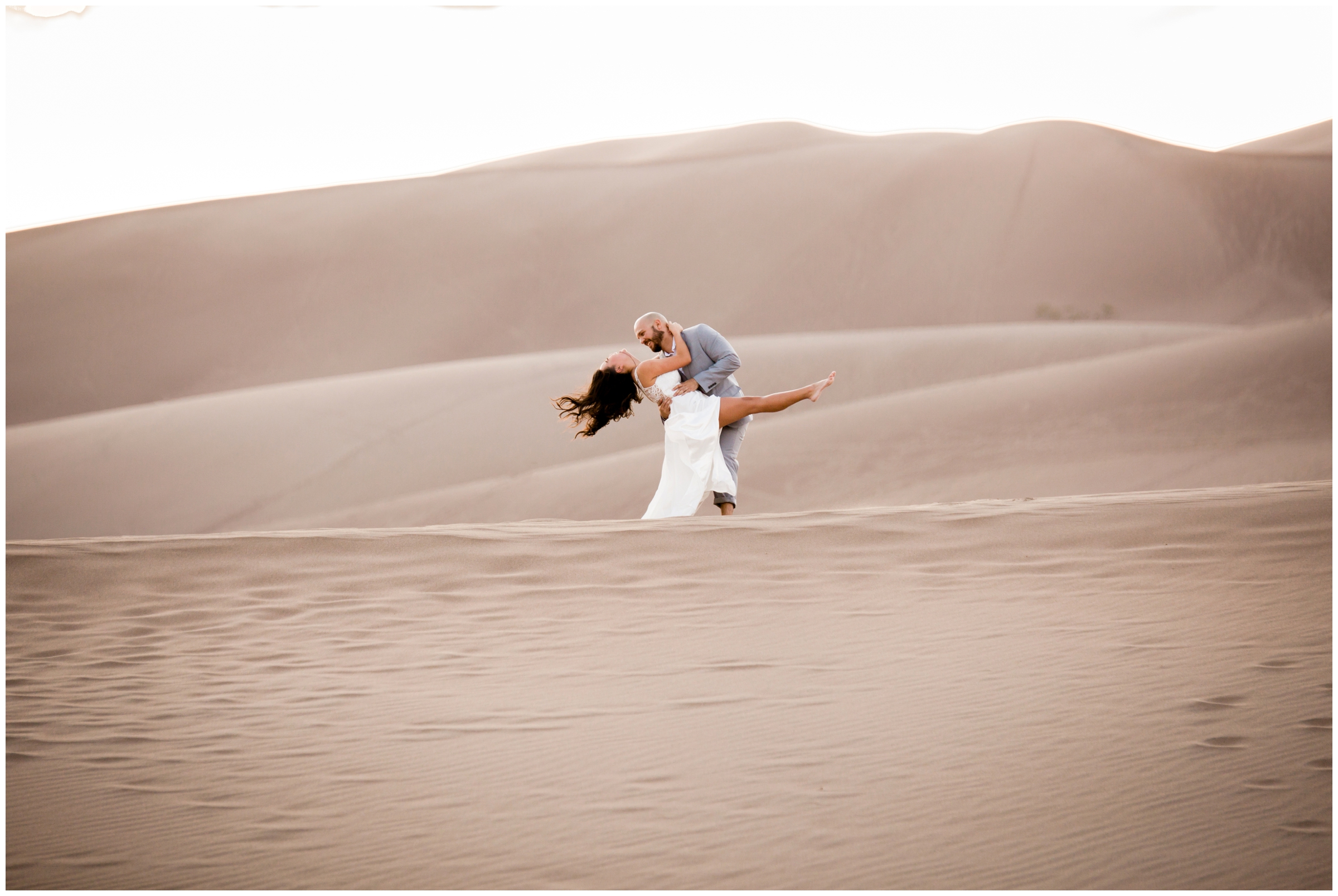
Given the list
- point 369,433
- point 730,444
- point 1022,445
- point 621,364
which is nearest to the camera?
point 621,364

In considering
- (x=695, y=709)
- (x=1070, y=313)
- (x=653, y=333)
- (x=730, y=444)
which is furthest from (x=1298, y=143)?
(x=695, y=709)

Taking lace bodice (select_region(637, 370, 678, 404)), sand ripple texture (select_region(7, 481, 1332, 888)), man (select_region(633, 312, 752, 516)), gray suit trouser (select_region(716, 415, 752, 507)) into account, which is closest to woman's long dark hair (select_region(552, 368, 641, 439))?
lace bodice (select_region(637, 370, 678, 404))

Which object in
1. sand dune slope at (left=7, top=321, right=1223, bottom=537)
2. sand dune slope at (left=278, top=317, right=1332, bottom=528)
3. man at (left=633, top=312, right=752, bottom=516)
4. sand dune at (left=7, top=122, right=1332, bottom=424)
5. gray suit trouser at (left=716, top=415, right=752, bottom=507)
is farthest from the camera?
sand dune at (left=7, top=122, right=1332, bottom=424)

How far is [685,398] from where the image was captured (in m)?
8.87

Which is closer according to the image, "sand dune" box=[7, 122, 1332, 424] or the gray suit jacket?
the gray suit jacket

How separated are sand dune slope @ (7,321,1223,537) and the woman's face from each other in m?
10.5

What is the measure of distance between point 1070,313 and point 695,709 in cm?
4200

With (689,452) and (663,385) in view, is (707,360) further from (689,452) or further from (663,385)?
(689,452)

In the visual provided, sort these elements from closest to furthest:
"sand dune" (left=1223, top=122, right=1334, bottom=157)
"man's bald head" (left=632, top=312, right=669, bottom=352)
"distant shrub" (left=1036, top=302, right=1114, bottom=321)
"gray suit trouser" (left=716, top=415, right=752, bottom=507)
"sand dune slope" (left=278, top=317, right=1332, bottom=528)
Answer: "man's bald head" (left=632, top=312, right=669, bottom=352)
"gray suit trouser" (left=716, top=415, right=752, bottom=507)
"sand dune slope" (left=278, top=317, right=1332, bottom=528)
"distant shrub" (left=1036, top=302, right=1114, bottom=321)
"sand dune" (left=1223, top=122, right=1334, bottom=157)

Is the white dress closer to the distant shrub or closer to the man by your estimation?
the man

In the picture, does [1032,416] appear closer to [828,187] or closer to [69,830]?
[69,830]

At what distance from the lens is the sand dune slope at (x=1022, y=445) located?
17.4 metres

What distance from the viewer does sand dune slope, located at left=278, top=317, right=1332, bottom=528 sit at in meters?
17.4

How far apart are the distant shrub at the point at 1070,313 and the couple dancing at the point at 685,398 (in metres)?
37.0
